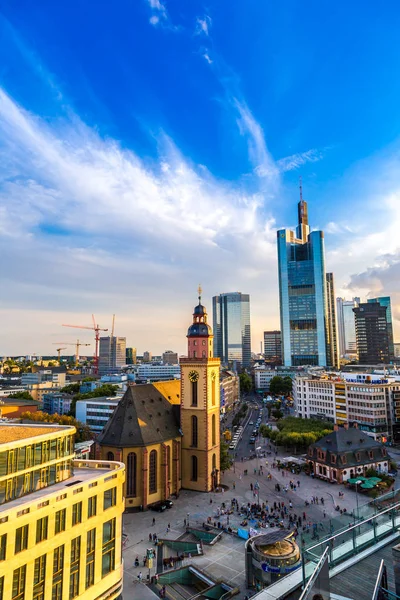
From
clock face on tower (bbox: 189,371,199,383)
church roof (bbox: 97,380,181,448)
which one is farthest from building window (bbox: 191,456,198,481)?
clock face on tower (bbox: 189,371,199,383)

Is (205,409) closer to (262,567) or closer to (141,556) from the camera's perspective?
(141,556)

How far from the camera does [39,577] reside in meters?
19.3

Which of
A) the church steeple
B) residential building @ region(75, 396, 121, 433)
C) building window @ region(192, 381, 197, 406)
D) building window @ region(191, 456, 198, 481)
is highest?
the church steeple

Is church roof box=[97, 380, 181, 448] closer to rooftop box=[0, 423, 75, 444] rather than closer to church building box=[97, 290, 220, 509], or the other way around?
church building box=[97, 290, 220, 509]

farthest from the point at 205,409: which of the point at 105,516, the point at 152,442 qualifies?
the point at 105,516

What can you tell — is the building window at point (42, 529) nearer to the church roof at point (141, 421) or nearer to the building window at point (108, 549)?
the building window at point (108, 549)

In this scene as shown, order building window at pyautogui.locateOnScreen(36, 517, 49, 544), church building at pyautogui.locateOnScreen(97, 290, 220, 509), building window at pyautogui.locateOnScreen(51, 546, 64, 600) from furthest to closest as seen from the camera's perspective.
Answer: church building at pyautogui.locateOnScreen(97, 290, 220, 509), building window at pyautogui.locateOnScreen(51, 546, 64, 600), building window at pyautogui.locateOnScreen(36, 517, 49, 544)

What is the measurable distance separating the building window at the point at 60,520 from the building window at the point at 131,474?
31.5m

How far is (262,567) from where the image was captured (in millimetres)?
30250

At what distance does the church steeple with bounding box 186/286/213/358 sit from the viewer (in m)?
59.7

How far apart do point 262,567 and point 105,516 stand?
1428 cm

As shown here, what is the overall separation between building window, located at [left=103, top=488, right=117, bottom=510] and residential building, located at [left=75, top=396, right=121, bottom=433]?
68937 millimetres

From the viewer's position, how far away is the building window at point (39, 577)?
62.7 feet

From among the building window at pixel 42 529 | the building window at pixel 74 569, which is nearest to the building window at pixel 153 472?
the building window at pixel 74 569
